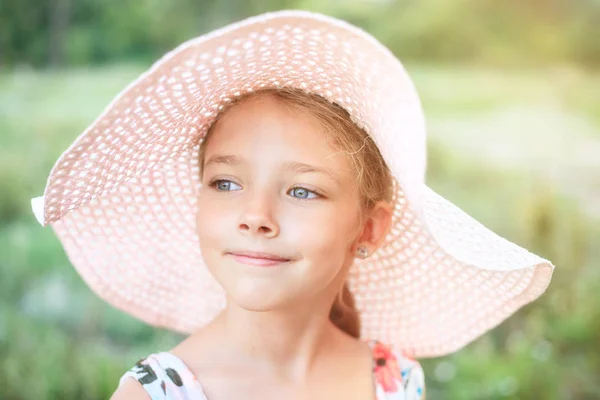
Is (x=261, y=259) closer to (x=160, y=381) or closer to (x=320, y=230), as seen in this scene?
(x=320, y=230)

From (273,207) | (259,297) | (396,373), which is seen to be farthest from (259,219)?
(396,373)

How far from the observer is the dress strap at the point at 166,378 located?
1347 mm

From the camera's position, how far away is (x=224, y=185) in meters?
1.40

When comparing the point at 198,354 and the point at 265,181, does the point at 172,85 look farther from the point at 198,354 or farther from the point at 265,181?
the point at 198,354

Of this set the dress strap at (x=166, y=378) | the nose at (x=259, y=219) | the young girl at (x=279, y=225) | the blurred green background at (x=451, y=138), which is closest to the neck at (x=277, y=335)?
the young girl at (x=279, y=225)

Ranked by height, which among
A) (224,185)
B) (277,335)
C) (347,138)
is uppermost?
(347,138)

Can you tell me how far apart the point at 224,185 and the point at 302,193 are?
157mm

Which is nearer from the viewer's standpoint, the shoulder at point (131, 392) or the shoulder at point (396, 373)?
the shoulder at point (131, 392)

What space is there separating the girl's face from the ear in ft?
0.50

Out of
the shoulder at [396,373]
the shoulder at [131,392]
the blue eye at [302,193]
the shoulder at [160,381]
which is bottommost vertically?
the shoulder at [131,392]

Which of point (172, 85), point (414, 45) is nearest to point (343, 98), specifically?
point (172, 85)

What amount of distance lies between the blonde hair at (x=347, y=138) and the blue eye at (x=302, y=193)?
3.9 inches

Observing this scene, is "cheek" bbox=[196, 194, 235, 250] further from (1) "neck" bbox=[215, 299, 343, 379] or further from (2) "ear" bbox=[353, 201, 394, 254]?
(2) "ear" bbox=[353, 201, 394, 254]

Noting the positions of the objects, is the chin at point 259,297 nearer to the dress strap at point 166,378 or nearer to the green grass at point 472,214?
the dress strap at point 166,378
